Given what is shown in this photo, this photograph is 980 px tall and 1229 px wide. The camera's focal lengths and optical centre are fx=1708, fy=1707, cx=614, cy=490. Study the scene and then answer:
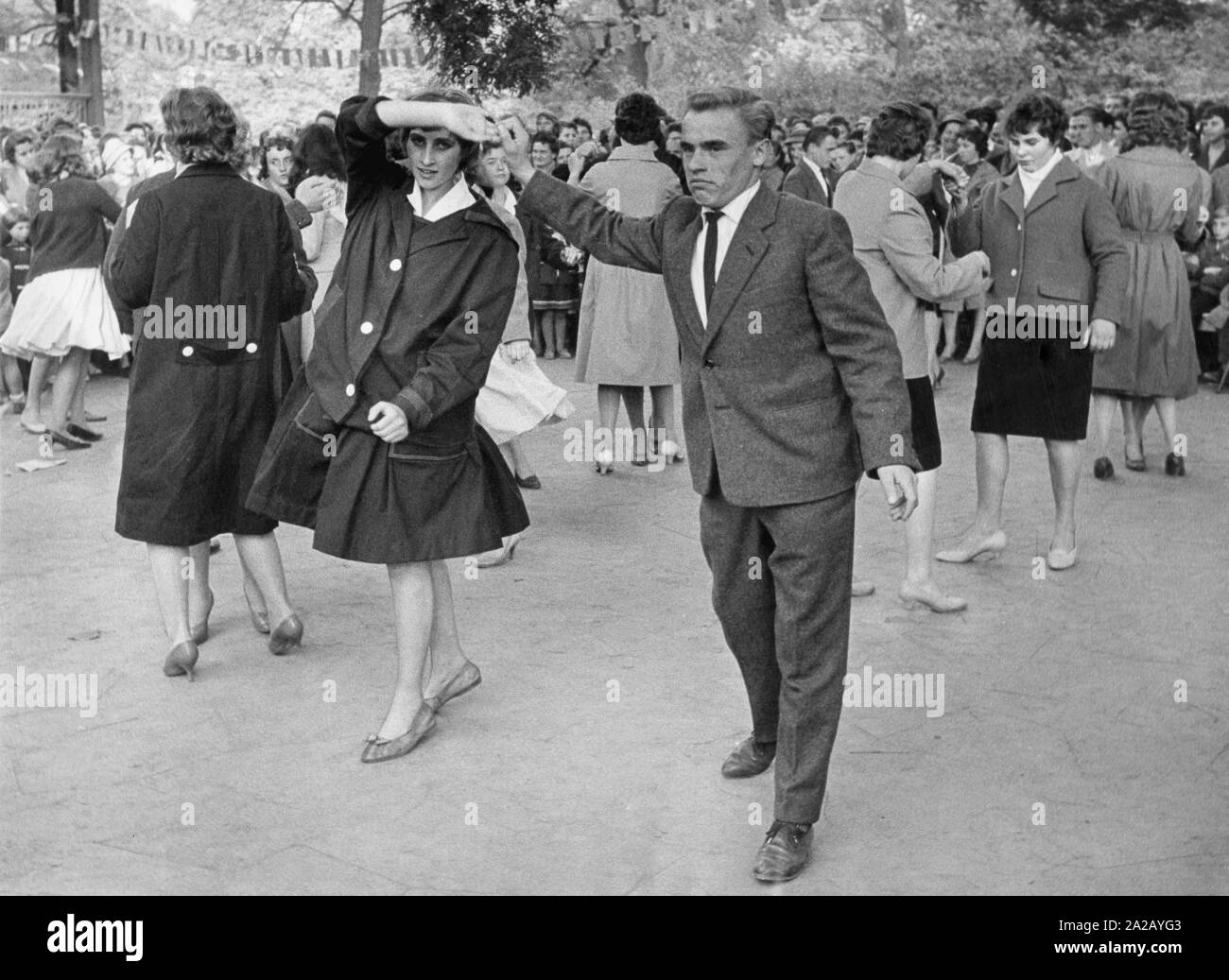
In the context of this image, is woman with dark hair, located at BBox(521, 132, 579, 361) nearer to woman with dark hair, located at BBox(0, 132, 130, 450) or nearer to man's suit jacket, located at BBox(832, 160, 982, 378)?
woman with dark hair, located at BBox(0, 132, 130, 450)

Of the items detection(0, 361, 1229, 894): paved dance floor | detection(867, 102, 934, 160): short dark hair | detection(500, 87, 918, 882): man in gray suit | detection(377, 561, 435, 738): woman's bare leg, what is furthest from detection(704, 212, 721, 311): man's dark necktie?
detection(867, 102, 934, 160): short dark hair

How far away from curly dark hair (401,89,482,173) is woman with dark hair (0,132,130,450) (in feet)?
17.9

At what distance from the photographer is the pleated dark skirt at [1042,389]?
7059 millimetres

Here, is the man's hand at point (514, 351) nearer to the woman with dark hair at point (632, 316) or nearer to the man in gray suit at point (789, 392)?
the woman with dark hair at point (632, 316)

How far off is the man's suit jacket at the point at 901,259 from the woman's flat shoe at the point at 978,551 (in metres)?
1.14

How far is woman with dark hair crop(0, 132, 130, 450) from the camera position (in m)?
9.81

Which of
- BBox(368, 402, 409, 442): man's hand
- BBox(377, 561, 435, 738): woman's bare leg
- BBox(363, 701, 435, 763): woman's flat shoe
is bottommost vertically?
BBox(363, 701, 435, 763): woman's flat shoe

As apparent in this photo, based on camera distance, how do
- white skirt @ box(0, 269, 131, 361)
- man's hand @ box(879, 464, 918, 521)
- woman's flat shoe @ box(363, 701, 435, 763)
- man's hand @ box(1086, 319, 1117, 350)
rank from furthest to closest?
white skirt @ box(0, 269, 131, 361) < man's hand @ box(1086, 319, 1117, 350) < woman's flat shoe @ box(363, 701, 435, 763) < man's hand @ box(879, 464, 918, 521)

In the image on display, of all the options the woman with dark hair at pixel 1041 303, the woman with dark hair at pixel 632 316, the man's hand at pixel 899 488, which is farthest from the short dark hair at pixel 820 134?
the man's hand at pixel 899 488

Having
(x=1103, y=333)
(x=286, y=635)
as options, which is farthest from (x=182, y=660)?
(x=1103, y=333)

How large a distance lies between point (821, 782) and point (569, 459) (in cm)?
544

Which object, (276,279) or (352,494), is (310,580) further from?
(352,494)
